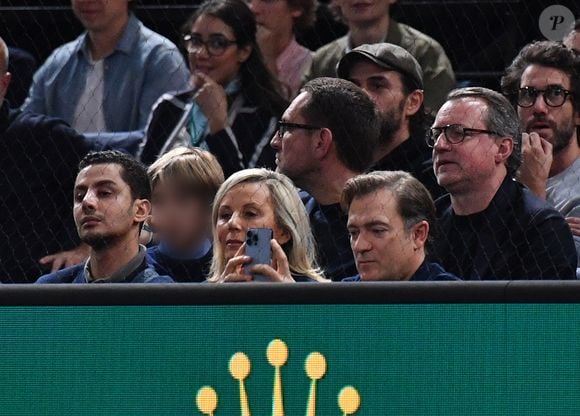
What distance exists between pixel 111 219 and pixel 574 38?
2.18 metres

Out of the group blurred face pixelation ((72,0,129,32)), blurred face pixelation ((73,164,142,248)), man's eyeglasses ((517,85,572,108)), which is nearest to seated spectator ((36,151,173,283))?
blurred face pixelation ((73,164,142,248))

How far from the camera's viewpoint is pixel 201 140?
266 inches

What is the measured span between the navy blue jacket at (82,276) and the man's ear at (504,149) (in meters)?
1.25

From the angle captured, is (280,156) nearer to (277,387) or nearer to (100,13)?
(277,387)

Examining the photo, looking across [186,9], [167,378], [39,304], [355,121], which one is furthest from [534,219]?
[186,9]

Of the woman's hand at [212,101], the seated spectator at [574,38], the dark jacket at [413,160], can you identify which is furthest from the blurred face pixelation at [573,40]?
the woman's hand at [212,101]

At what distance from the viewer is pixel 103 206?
587 cm

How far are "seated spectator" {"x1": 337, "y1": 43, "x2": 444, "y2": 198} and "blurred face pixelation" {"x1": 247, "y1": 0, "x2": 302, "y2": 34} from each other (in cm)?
92

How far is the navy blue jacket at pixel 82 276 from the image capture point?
5.64 meters

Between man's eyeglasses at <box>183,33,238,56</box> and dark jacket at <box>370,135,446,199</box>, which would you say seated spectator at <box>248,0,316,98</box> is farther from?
dark jacket at <box>370,135,446,199</box>

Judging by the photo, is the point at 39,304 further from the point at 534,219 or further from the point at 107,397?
the point at 534,219

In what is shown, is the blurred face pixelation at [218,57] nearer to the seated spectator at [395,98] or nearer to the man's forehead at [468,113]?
the seated spectator at [395,98]

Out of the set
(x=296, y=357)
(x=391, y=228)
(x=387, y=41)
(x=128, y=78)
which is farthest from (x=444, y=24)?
(x=296, y=357)

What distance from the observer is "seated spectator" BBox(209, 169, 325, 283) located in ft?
18.1
